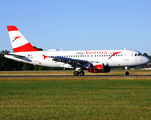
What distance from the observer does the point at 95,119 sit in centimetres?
818

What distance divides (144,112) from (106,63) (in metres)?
27.9

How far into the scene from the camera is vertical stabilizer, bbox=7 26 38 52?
1617 inches

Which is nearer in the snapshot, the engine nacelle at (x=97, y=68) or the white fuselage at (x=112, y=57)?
the engine nacelle at (x=97, y=68)

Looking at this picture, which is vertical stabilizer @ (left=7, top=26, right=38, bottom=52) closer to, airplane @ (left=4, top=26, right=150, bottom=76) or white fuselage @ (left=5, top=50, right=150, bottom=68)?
airplane @ (left=4, top=26, right=150, bottom=76)

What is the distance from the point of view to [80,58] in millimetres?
38188

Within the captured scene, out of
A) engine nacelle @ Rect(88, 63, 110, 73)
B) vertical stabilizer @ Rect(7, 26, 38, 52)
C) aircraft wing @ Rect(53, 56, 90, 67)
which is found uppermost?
vertical stabilizer @ Rect(7, 26, 38, 52)

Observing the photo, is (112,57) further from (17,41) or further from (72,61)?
(17,41)

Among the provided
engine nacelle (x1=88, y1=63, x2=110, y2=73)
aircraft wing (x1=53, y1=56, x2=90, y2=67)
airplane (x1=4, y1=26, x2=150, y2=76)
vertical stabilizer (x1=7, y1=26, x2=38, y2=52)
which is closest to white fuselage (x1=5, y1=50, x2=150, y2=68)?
airplane (x1=4, y1=26, x2=150, y2=76)

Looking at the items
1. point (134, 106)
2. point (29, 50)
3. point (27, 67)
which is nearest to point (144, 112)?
point (134, 106)

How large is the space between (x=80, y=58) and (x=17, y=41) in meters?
12.0

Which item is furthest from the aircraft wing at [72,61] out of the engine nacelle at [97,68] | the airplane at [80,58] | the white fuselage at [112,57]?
the engine nacelle at [97,68]

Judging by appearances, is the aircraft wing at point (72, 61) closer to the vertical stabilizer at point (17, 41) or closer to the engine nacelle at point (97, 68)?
the engine nacelle at point (97, 68)

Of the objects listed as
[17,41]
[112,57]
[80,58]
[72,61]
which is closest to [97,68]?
[112,57]

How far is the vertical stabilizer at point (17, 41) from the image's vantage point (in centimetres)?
4106
